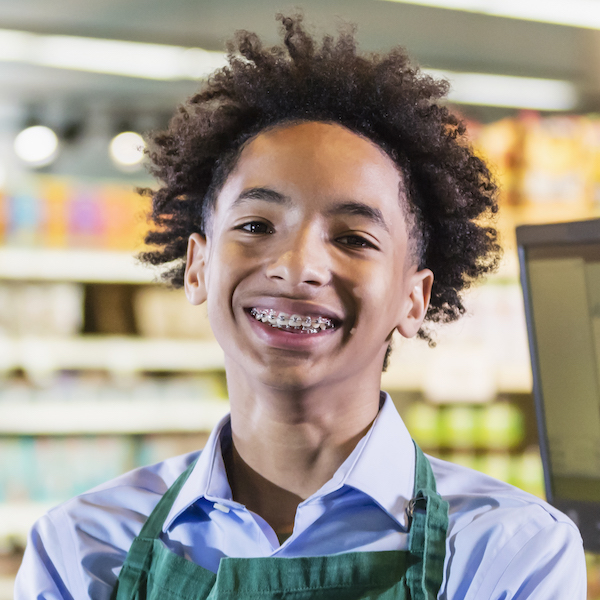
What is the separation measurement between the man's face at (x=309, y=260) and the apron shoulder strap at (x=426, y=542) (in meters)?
0.22

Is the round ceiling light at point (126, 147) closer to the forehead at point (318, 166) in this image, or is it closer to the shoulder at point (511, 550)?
the forehead at point (318, 166)

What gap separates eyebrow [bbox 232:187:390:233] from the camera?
113cm

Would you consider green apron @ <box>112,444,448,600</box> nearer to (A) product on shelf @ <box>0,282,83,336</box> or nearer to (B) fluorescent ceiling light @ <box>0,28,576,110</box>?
(A) product on shelf @ <box>0,282,83,336</box>

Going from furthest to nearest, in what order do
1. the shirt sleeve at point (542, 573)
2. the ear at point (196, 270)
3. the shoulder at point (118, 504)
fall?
the ear at point (196, 270) → the shoulder at point (118, 504) → the shirt sleeve at point (542, 573)

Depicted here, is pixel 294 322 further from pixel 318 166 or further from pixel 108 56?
pixel 108 56

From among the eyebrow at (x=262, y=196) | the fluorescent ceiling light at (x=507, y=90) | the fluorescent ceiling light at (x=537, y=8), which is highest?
the fluorescent ceiling light at (x=537, y=8)

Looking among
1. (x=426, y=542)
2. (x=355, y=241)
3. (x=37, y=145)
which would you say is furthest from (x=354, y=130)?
(x=37, y=145)

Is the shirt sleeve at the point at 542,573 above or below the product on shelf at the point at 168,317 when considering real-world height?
below

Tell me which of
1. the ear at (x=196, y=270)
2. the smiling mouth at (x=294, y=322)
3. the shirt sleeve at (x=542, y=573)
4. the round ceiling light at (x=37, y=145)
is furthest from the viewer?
the round ceiling light at (x=37, y=145)

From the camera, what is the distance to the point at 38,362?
3004 millimetres

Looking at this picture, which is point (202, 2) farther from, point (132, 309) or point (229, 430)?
point (229, 430)

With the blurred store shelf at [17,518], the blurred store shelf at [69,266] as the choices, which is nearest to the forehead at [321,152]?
the blurred store shelf at [69,266]

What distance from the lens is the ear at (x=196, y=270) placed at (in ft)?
4.32

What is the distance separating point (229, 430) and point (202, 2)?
7.65ft
